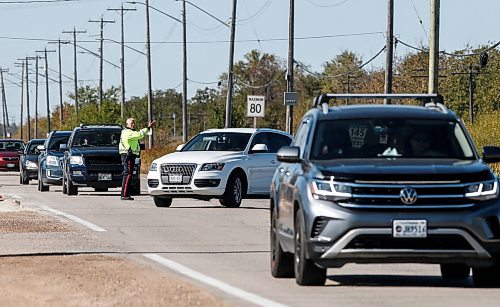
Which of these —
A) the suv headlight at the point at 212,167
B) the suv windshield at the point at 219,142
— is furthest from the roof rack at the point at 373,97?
the suv windshield at the point at 219,142

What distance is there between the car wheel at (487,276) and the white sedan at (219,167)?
1367 cm

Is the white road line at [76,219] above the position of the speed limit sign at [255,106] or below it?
below

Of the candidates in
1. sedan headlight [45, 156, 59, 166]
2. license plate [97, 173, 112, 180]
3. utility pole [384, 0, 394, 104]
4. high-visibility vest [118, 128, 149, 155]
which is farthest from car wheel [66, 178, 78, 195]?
utility pole [384, 0, 394, 104]

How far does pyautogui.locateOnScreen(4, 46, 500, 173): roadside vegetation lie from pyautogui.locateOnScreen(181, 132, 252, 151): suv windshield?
31.0 m

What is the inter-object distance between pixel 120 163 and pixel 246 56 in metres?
96.6

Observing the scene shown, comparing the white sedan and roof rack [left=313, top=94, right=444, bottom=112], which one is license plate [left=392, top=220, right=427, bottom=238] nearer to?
roof rack [left=313, top=94, right=444, bottom=112]

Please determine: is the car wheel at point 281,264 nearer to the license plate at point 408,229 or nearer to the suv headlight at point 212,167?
the license plate at point 408,229

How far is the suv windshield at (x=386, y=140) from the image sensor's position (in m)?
13.4

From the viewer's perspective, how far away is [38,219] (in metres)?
24.0

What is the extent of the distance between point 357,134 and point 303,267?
→ 1.56 m

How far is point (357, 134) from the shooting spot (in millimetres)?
13633

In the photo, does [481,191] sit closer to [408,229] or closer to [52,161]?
[408,229]

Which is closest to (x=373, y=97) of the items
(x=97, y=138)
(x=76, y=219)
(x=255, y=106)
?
(x=76, y=219)

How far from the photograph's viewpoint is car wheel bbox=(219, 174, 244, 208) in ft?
90.7
